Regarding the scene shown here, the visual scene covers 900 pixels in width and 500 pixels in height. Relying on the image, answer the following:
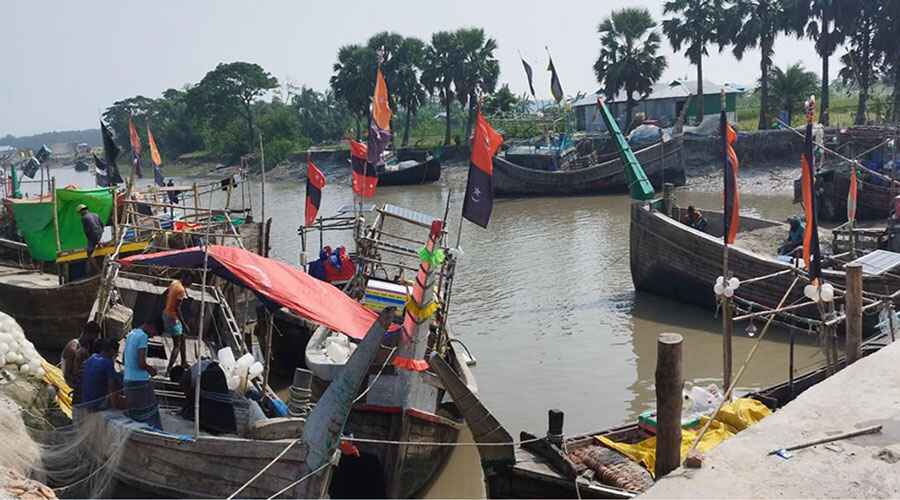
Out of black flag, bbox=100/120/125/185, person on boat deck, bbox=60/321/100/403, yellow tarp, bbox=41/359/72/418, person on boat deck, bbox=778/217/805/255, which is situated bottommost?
yellow tarp, bbox=41/359/72/418

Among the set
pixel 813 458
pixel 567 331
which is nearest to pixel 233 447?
pixel 813 458

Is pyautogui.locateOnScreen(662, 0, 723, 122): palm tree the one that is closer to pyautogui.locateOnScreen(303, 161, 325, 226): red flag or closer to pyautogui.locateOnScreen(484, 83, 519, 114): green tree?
pyautogui.locateOnScreen(484, 83, 519, 114): green tree

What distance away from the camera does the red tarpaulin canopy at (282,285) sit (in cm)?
770

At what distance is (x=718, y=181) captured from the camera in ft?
118

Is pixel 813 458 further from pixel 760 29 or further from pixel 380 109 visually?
pixel 760 29

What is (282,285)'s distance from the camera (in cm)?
791

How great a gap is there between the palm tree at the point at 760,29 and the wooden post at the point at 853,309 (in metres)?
32.9

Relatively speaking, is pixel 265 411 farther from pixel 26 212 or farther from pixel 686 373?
pixel 26 212

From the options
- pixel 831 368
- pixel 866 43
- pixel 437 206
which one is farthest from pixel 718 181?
pixel 831 368

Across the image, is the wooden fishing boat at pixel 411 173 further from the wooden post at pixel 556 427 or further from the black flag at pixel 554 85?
the wooden post at pixel 556 427

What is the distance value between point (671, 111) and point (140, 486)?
137ft

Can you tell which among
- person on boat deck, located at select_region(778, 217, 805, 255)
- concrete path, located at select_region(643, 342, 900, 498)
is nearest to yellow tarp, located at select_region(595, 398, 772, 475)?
concrete path, located at select_region(643, 342, 900, 498)

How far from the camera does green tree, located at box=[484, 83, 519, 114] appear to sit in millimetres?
48750

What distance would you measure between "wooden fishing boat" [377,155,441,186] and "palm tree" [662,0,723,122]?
44.5 feet
